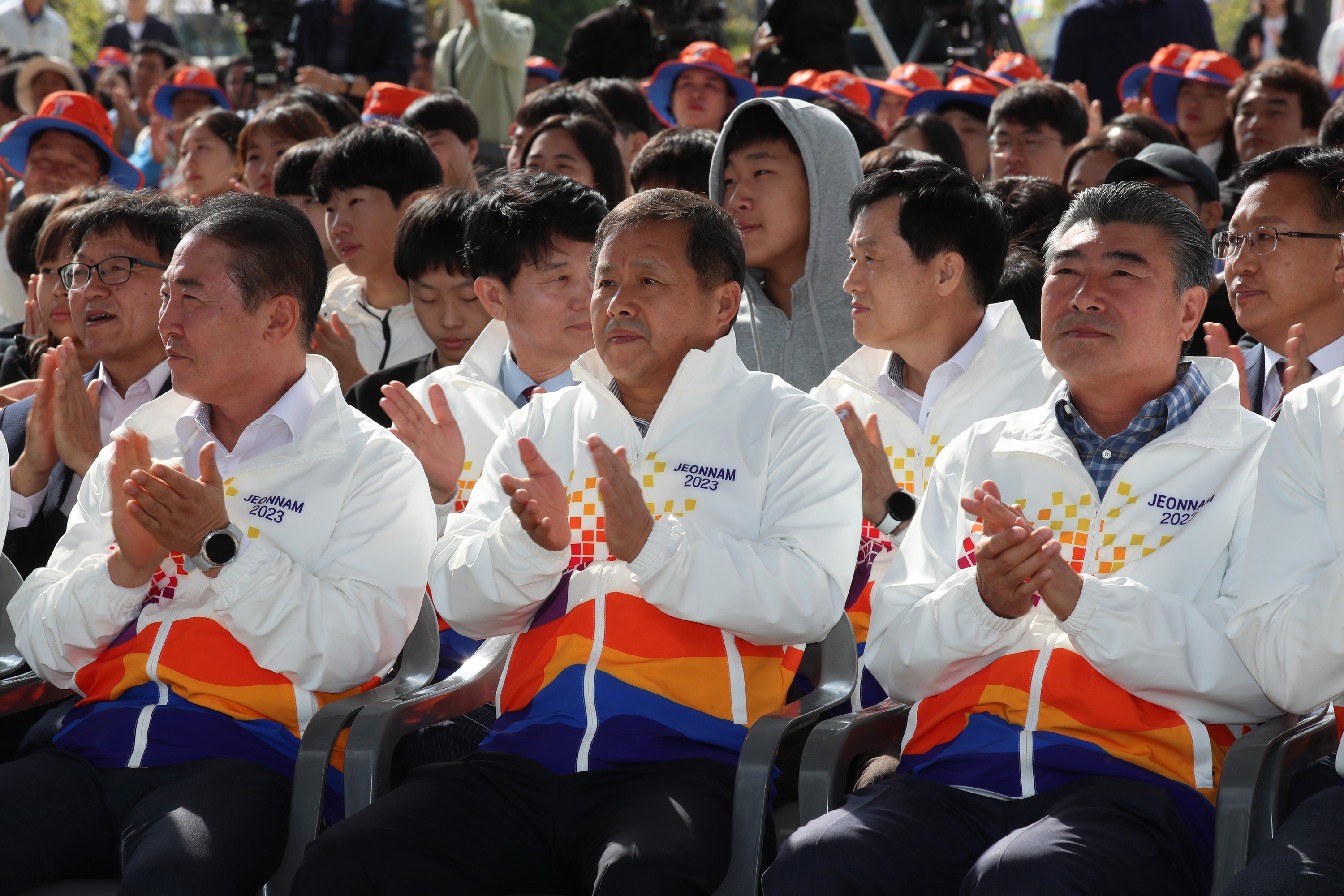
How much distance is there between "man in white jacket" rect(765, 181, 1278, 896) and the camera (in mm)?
1967

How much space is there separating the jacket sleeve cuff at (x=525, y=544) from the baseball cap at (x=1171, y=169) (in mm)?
2296

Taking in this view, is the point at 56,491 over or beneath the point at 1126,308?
beneath

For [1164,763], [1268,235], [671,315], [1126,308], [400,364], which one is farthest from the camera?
[400,364]

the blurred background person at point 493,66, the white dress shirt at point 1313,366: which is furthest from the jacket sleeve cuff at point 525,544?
the blurred background person at point 493,66

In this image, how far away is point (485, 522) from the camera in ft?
8.02

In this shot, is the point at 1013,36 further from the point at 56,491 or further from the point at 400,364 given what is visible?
the point at 56,491

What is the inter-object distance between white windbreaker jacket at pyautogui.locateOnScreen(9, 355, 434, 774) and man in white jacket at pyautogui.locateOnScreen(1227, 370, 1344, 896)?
1.41 metres

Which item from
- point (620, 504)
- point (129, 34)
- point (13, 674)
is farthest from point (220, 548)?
point (129, 34)

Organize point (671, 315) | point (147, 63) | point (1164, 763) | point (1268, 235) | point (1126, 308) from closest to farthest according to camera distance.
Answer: point (1164, 763) → point (1126, 308) → point (671, 315) → point (1268, 235) → point (147, 63)

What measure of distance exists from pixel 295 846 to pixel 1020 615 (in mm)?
1212

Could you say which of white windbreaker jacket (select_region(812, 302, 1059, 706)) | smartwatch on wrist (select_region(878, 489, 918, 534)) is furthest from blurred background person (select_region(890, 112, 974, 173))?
smartwatch on wrist (select_region(878, 489, 918, 534))

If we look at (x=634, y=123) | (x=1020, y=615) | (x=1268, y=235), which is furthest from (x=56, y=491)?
(x=634, y=123)

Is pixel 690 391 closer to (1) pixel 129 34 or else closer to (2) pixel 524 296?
(2) pixel 524 296

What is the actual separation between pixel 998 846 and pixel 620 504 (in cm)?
76
